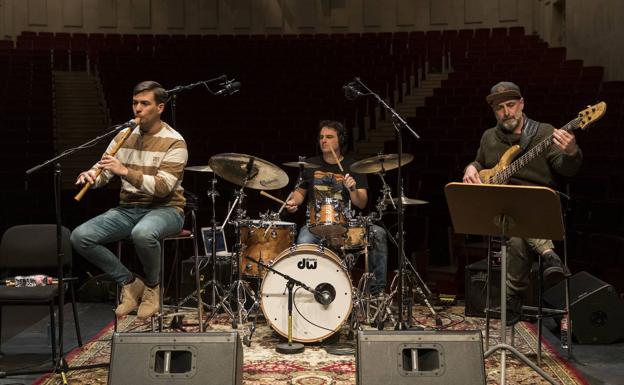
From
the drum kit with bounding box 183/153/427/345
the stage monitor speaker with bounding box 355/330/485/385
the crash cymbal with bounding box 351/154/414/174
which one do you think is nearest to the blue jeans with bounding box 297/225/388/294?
the drum kit with bounding box 183/153/427/345

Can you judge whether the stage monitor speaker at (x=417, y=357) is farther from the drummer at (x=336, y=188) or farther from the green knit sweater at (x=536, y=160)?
the drummer at (x=336, y=188)

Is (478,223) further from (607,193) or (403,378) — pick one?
(607,193)

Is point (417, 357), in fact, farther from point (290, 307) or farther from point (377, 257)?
point (377, 257)

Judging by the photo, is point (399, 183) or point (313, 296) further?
point (313, 296)

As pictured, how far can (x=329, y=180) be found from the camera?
5.35 meters

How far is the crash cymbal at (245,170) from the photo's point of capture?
179 inches

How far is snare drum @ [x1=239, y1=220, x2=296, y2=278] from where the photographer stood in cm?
488

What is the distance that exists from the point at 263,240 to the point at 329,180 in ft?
2.51

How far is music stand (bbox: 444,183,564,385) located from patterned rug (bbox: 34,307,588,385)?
1.98ft

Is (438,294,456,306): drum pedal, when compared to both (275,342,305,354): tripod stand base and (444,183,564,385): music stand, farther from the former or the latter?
(444,183,564,385): music stand

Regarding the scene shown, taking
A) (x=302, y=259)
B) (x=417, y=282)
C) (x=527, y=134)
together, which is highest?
(x=527, y=134)

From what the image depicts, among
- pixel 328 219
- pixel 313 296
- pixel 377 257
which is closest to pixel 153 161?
pixel 328 219

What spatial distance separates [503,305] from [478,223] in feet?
1.33

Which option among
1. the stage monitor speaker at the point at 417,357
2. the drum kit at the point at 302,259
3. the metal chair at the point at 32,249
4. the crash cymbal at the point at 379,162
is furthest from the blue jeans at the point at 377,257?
the stage monitor speaker at the point at 417,357
